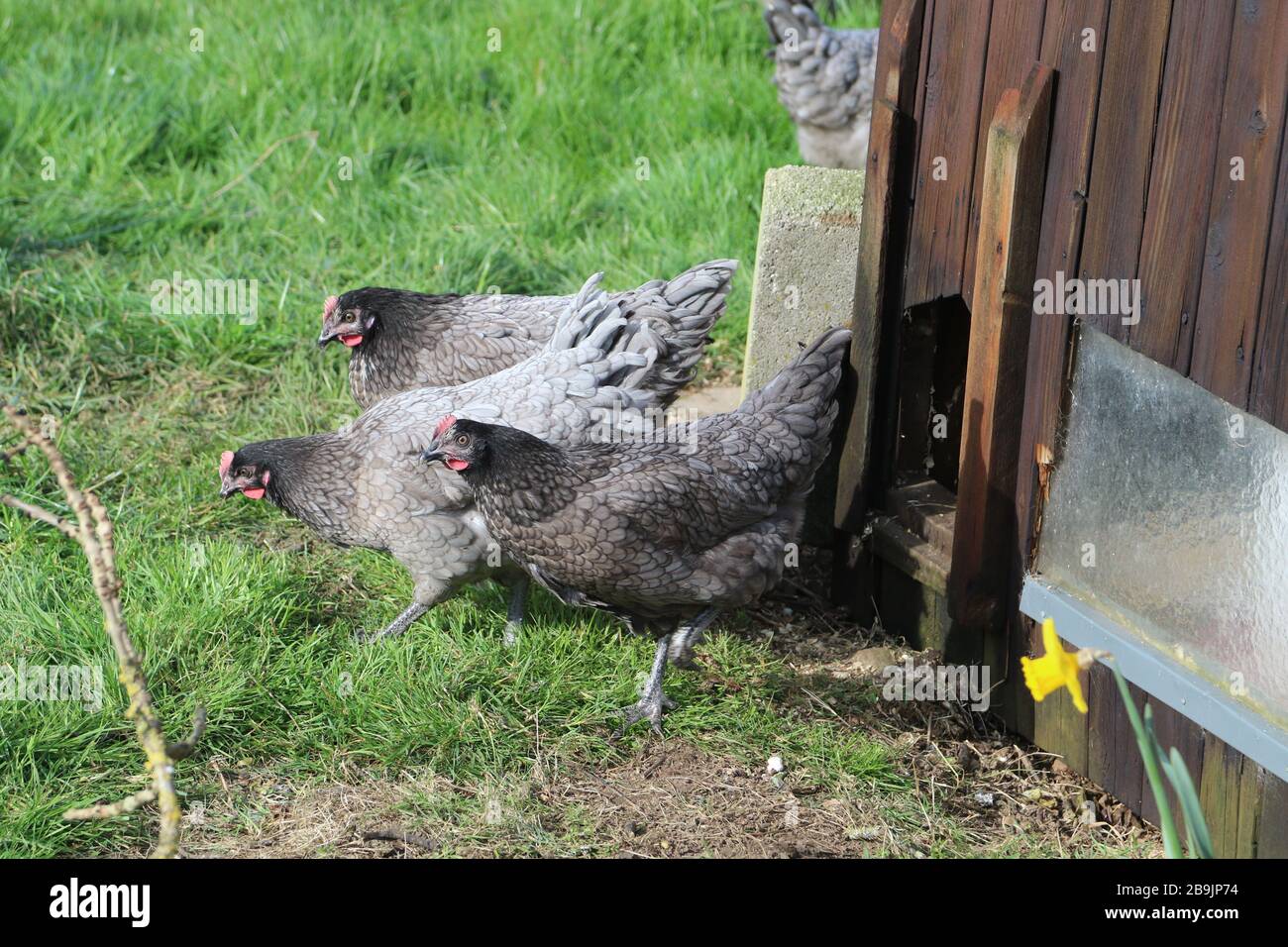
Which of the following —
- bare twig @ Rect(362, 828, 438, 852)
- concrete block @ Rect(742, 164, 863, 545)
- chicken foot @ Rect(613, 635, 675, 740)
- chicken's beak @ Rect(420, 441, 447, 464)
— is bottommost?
bare twig @ Rect(362, 828, 438, 852)

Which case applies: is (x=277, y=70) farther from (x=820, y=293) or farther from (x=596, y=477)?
(x=596, y=477)

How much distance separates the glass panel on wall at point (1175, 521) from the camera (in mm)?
3178

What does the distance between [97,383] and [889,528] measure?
3.33 meters

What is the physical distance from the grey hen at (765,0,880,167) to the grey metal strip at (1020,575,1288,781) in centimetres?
361

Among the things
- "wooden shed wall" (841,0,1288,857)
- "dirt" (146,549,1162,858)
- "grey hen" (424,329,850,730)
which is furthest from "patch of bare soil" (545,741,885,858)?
"wooden shed wall" (841,0,1288,857)

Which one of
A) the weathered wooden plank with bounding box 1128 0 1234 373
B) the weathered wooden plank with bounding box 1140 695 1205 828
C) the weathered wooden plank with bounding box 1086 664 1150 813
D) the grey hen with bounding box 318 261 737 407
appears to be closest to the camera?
the weathered wooden plank with bounding box 1128 0 1234 373

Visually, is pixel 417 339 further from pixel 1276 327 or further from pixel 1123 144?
pixel 1276 327

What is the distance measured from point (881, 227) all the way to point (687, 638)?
1.40m

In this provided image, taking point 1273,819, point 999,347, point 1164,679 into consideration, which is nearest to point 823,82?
point 999,347

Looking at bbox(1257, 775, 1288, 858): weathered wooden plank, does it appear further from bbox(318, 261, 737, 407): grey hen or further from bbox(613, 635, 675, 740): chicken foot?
bbox(318, 261, 737, 407): grey hen

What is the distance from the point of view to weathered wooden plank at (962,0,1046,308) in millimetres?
3611

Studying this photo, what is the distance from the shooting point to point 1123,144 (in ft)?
10.9

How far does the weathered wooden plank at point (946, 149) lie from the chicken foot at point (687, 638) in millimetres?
1163

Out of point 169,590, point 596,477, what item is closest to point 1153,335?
point 596,477
